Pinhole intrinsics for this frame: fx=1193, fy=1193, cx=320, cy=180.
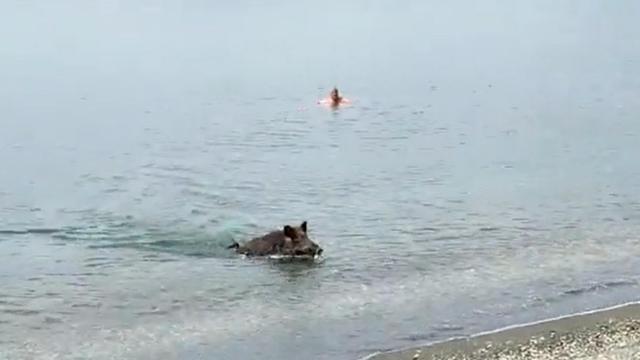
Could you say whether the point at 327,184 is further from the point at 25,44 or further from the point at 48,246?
the point at 25,44

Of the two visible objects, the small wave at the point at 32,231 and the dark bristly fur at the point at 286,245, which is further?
the small wave at the point at 32,231

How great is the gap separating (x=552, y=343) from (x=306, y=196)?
11.5 metres

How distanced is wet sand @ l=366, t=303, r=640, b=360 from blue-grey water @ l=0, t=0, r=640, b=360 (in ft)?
1.98

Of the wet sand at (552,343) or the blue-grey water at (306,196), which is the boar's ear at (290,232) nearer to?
the blue-grey water at (306,196)

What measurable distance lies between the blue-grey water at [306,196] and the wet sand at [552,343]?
0.60 m

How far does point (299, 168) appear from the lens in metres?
29.2

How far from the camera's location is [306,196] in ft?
85.3

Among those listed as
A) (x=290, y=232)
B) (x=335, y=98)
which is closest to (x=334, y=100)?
(x=335, y=98)

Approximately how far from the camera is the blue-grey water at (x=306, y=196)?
17.1 m

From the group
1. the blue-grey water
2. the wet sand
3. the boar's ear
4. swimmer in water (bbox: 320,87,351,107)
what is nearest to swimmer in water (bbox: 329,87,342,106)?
swimmer in water (bbox: 320,87,351,107)

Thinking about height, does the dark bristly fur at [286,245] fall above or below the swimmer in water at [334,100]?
below

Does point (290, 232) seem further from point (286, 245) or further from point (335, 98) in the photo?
point (335, 98)

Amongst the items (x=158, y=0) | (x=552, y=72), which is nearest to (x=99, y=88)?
(x=552, y=72)

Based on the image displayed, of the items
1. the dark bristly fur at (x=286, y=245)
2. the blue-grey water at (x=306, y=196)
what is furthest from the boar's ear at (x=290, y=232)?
the blue-grey water at (x=306, y=196)
